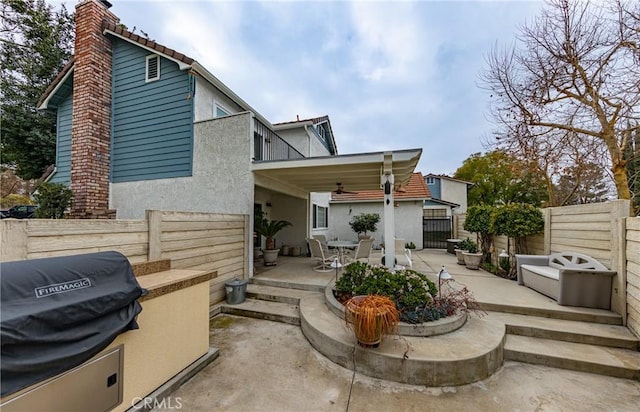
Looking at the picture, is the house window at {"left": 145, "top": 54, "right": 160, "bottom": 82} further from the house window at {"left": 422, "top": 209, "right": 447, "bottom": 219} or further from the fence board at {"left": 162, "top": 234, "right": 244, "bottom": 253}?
the house window at {"left": 422, "top": 209, "right": 447, "bottom": 219}

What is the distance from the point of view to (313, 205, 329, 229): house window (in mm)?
11702

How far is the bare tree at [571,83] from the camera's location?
655 cm

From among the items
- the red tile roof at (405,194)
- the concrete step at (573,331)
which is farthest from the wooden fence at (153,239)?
the red tile roof at (405,194)

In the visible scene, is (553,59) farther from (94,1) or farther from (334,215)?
(94,1)

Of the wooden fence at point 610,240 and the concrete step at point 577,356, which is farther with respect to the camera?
the wooden fence at point 610,240

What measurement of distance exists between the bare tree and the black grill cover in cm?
1094

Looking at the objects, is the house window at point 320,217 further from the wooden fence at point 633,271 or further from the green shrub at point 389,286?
the wooden fence at point 633,271

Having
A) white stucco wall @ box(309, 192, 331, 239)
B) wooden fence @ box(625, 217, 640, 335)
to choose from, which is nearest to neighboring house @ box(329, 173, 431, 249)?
white stucco wall @ box(309, 192, 331, 239)

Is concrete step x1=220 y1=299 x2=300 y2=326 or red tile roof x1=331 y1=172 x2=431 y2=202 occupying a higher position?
red tile roof x1=331 y1=172 x2=431 y2=202

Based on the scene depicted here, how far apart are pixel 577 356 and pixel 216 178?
7220mm

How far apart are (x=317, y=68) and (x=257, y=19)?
3.64 meters

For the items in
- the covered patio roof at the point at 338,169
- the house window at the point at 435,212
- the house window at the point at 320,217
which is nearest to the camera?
the covered patio roof at the point at 338,169

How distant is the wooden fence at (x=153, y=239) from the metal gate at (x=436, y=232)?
35.3 ft

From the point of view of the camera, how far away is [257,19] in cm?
722
